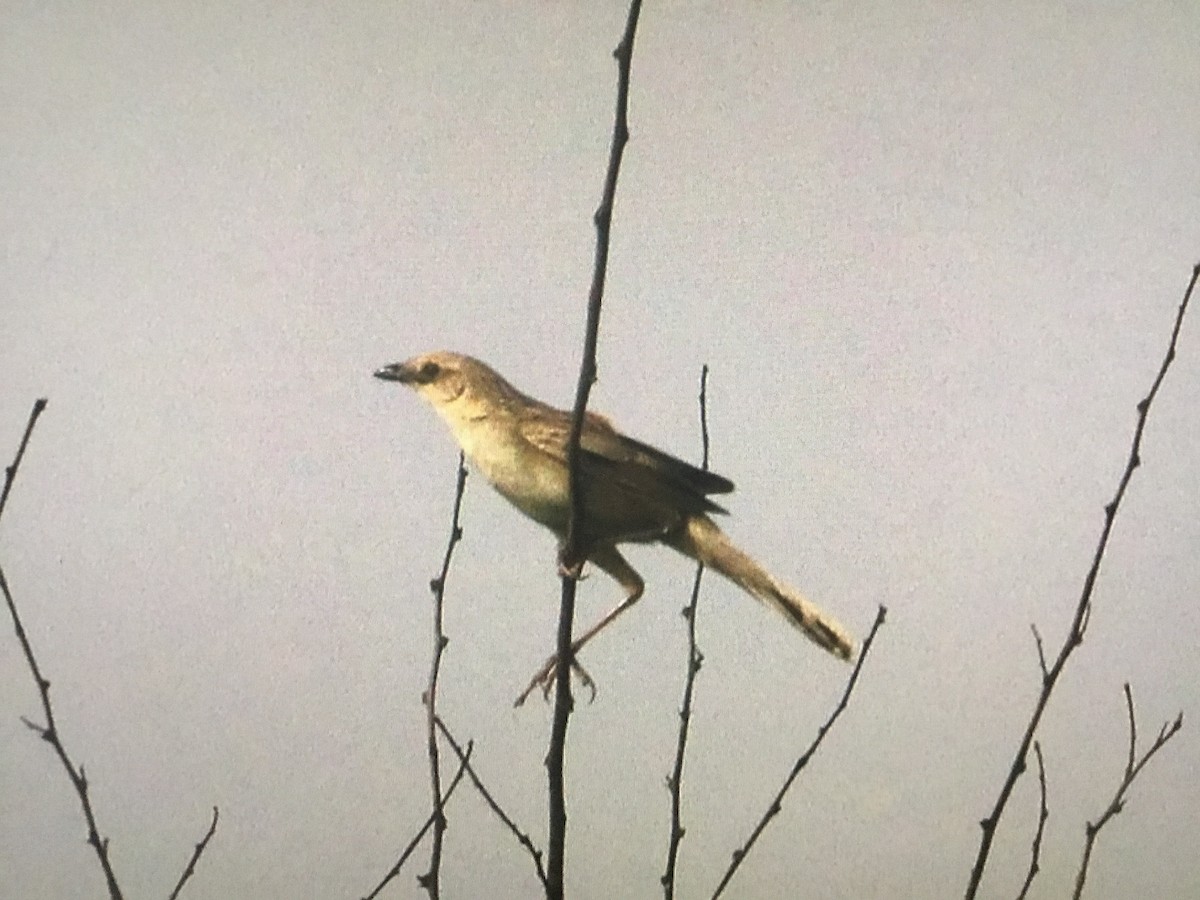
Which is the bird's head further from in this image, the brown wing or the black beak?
the brown wing

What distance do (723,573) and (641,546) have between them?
0.47 feet

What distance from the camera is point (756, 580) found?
1124mm

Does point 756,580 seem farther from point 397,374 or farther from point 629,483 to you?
point 397,374

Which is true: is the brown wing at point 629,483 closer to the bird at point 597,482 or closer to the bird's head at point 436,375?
the bird at point 597,482

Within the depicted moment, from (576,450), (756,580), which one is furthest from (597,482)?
(576,450)

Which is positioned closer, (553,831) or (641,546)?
(553,831)

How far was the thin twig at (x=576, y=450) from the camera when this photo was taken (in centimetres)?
72

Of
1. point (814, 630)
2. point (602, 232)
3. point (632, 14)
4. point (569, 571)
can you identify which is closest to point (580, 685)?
point (814, 630)

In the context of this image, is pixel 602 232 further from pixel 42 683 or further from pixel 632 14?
pixel 42 683

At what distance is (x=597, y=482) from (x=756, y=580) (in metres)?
0.20

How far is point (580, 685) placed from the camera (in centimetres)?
130

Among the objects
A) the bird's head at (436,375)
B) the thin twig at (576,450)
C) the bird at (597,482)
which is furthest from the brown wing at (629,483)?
the thin twig at (576,450)

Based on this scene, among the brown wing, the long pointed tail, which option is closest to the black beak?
the brown wing

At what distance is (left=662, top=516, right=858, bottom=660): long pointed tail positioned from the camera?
113cm
